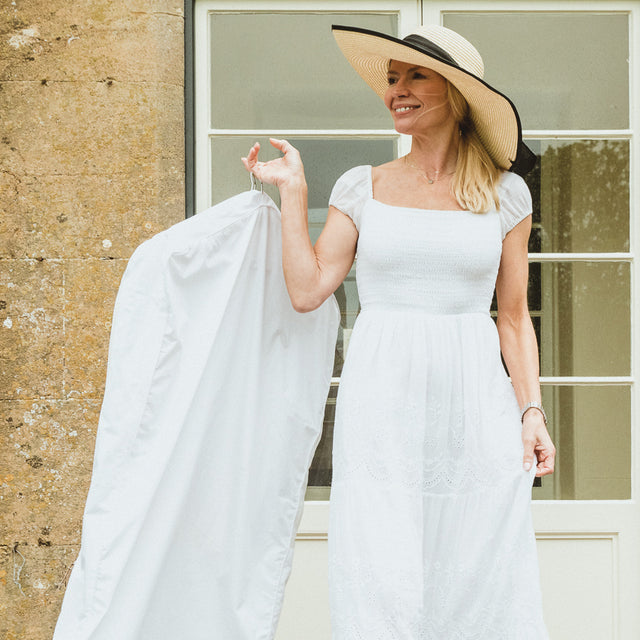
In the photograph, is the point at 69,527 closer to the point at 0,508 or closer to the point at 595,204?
the point at 0,508

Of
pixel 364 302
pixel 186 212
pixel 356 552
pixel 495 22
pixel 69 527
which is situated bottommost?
pixel 69 527

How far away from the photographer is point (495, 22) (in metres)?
3.31

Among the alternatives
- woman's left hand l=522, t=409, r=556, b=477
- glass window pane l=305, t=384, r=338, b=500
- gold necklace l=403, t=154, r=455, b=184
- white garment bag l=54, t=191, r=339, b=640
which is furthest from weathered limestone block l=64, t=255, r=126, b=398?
woman's left hand l=522, t=409, r=556, b=477

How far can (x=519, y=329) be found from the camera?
7.45 feet

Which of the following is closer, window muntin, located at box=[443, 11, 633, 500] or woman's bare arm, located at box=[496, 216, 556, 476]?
woman's bare arm, located at box=[496, 216, 556, 476]

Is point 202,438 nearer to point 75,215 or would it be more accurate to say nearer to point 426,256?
point 426,256

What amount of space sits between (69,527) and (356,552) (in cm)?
153

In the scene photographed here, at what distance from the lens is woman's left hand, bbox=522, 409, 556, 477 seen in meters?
2.14

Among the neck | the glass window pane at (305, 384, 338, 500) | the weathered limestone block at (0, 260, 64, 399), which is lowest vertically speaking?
the glass window pane at (305, 384, 338, 500)

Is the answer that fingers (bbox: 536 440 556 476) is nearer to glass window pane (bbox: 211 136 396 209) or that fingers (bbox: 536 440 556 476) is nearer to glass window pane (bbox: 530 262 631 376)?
glass window pane (bbox: 530 262 631 376)

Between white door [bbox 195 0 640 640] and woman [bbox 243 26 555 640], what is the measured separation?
3.76 feet

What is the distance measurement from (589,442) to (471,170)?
1.56 m

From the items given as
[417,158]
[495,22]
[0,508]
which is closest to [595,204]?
[495,22]

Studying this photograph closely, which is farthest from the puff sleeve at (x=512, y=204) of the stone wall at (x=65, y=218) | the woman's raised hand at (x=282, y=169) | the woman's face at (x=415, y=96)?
the stone wall at (x=65, y=218)
